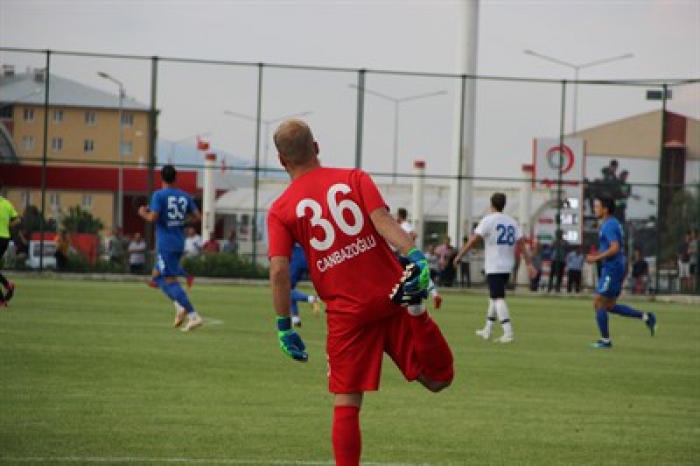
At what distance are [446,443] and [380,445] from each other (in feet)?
1.77

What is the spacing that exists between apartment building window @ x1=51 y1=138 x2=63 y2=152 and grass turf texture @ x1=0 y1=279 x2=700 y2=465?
65.3ft

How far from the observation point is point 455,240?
A: 135 feet

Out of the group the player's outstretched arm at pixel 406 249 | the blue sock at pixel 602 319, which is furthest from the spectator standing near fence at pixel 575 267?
the player's outstretched arm at pixel 406 249

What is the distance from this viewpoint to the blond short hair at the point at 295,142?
7.34 m

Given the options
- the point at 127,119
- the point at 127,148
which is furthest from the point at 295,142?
the point at 127,119

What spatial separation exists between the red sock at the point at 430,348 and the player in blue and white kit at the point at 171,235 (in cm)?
1128

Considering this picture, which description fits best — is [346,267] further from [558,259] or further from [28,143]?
[558,259]

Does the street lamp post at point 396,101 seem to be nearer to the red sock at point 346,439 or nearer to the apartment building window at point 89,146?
the apartment building window at point 89,146

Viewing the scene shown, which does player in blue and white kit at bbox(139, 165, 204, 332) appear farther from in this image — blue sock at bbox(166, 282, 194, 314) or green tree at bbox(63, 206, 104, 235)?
green tree at bbox(63, 206, 104, 235)

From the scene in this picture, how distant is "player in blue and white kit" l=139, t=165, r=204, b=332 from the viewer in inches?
730


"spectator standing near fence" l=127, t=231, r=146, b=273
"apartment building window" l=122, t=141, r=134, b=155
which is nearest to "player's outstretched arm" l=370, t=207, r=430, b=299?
"spectator standing near fence" l=127, t=231, r=146, b=273

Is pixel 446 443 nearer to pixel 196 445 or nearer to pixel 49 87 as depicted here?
pixel 196 445

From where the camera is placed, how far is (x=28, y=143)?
39531 mm

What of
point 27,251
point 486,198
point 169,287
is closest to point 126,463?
point 169,287
